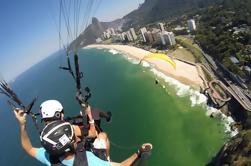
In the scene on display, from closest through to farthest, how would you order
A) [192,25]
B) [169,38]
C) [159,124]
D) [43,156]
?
[43,156] < [159,124] < [169,38] < [192,25]

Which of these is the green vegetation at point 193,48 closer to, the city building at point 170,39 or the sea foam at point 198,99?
the city building at point 170,39

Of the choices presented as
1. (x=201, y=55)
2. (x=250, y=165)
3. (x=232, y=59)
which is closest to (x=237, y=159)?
(x=250, y=165)

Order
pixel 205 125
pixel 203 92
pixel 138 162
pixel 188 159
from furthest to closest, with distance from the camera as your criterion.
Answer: pixel 203 92 < pixel 205 125 < pixel 188 159 < pixel 138 162

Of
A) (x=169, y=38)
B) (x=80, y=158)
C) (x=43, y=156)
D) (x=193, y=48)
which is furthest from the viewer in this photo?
(x=169, y=38)

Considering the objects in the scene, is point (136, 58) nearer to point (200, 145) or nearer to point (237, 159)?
point (200, 145)

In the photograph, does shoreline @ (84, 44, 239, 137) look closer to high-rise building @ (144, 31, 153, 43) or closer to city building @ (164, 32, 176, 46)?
city building @ (164, 32, 176, 46)

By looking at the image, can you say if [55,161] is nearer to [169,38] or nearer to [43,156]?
[43,156]

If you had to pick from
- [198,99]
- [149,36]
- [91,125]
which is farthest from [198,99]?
[149,36]

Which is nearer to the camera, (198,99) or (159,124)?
(159,124)

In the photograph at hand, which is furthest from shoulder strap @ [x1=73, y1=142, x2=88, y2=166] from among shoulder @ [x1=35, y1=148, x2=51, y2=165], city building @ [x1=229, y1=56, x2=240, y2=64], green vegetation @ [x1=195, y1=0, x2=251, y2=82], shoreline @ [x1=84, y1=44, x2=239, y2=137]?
city building @ [x1=229, y1=56, x2=240, y2=64]

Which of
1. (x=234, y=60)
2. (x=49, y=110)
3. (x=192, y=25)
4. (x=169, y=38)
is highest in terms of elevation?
(x=49, y=110)

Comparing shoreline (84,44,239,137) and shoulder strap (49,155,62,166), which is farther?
shoreline (84,44,239,137)
